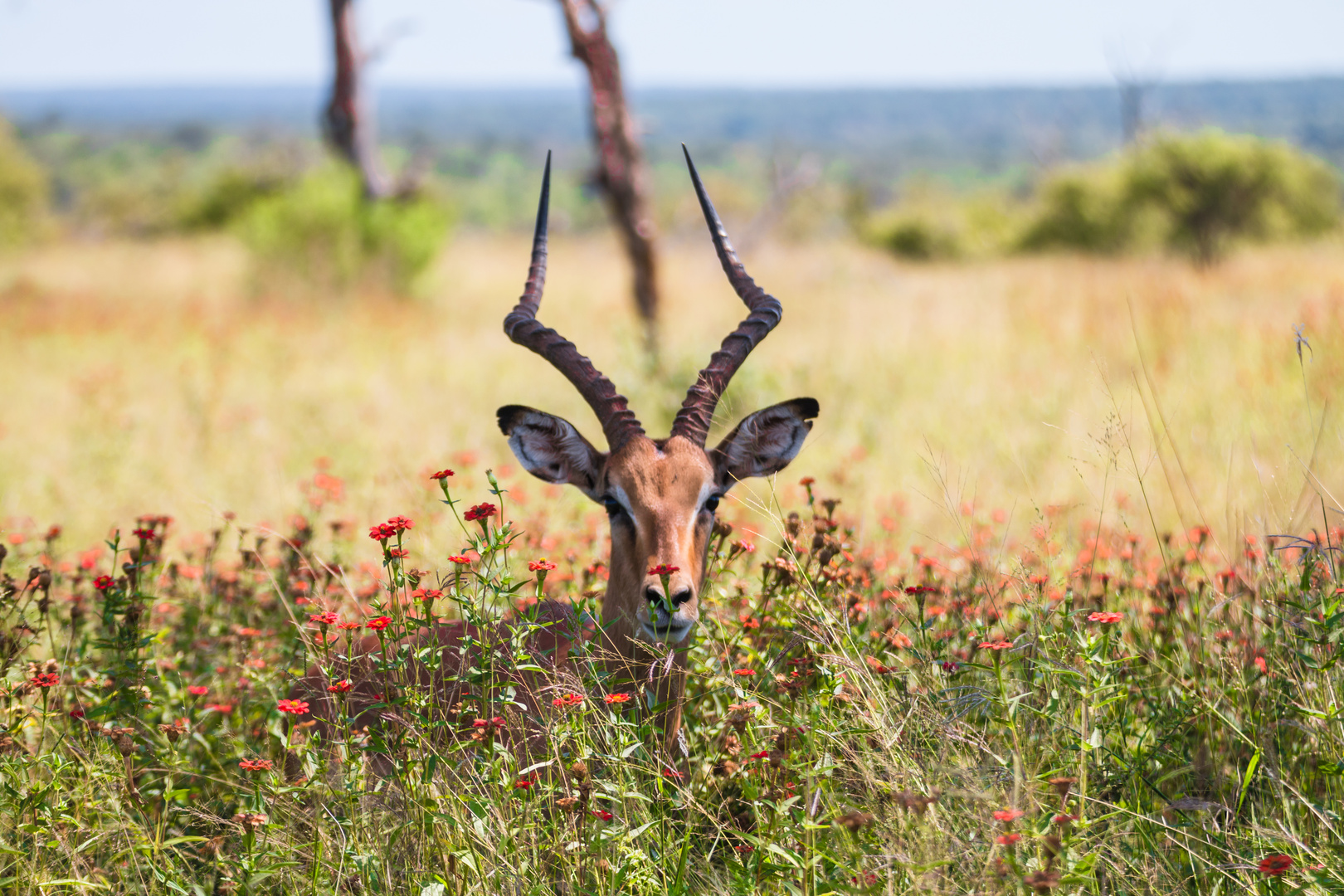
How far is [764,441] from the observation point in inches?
161

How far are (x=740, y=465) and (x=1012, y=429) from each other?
558 centimetres

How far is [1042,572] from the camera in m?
4.17

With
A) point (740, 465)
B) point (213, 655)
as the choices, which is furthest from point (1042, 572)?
point (213, 655)

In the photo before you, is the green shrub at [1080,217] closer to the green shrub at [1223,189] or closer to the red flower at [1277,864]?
the green shrub at [1223,189]

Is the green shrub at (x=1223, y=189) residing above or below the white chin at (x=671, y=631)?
above

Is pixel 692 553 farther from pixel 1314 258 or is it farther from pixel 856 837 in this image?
pixel 1314 258

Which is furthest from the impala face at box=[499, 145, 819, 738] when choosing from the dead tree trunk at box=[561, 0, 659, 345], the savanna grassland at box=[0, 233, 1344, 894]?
the dead tree trunk at box=[561, 0, 659, 345]

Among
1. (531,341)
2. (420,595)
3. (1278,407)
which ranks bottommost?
(1278,407)

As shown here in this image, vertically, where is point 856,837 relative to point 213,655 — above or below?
above

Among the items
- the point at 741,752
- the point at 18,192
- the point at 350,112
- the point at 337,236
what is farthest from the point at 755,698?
the point at 18,192

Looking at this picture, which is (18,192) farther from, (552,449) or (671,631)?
(671,631)

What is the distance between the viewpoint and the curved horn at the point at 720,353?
383 centimetres

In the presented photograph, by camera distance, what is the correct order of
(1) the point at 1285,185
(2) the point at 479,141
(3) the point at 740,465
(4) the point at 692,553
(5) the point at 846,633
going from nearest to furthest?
(5) the point at 846,633
(4) the point at 692,553
(3) the point at 740,465
(1) the point at 1285,185
(2) the point at 479,141

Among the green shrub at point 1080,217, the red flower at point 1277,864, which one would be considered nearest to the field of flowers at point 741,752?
the red flower at point 1277,864
